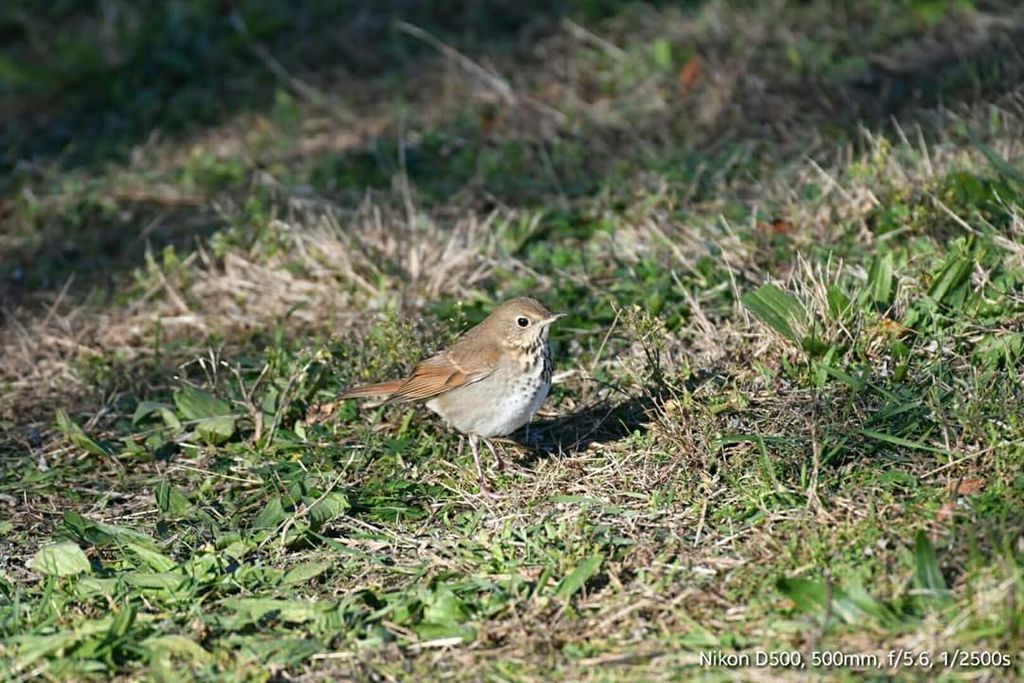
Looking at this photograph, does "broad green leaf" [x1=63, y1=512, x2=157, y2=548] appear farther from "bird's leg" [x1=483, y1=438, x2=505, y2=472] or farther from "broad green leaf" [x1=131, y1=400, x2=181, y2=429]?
"bird's leg" [x1=483, y1=438, x2=505, y2=472]

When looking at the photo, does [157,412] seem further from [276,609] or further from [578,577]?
[578,577]

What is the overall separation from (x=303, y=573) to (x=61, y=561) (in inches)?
37.4

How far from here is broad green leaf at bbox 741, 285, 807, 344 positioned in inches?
228

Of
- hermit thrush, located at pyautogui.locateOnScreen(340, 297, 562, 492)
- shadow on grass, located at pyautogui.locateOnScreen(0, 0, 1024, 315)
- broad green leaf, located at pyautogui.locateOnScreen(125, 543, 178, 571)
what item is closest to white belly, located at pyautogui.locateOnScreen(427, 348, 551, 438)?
hermit thrush, located at pyautogui.locateOnScreen(340, 297, 562, 492)

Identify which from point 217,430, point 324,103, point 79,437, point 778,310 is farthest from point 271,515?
point 324,103

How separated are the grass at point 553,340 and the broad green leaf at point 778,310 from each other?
0.6 inches

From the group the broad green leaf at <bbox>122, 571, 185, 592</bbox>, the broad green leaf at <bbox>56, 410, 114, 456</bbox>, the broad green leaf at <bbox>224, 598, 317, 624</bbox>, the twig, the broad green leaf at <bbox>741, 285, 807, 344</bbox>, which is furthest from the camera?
the twig

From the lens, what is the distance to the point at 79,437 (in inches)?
240

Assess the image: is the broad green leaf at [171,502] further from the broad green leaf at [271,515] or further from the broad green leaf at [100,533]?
the broad green leaf at [271,515]

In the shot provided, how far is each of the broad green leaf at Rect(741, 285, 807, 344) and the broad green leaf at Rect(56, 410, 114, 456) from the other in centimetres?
302

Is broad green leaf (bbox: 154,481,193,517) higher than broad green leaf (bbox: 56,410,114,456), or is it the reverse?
broad green leaf (bbox: 154,481,193,517)

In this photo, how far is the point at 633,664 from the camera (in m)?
4.18

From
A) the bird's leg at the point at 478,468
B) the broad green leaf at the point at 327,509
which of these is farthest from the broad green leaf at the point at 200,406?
the bird's leg at the point at 478,468

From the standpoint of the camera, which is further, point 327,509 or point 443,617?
point 327,509
